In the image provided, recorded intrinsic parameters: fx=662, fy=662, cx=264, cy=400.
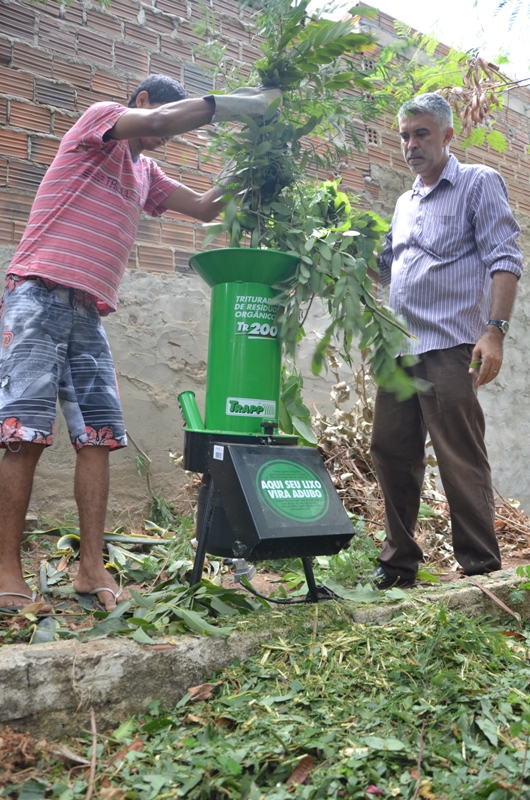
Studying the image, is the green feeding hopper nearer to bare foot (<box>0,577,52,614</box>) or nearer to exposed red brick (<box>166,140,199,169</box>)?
bare foot (<box>0,577,52,614</box>)

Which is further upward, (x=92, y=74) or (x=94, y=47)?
(x=94, y=47)

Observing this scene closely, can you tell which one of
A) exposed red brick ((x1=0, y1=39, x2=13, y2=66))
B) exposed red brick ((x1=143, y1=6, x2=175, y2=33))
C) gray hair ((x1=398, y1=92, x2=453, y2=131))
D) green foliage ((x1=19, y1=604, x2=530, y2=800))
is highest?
exposed red brick ((x1=143, y1=6, x2=175, y2=33))

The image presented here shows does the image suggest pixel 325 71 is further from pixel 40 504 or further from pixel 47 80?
pixel 40 504

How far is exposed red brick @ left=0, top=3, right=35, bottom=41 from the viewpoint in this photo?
3.60m

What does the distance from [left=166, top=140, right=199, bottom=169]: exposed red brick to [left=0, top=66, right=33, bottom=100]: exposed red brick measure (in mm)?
845

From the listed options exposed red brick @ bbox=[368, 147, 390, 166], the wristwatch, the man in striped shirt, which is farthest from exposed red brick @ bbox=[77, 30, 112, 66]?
the wristwatch

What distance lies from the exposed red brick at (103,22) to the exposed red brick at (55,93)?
1.40ft

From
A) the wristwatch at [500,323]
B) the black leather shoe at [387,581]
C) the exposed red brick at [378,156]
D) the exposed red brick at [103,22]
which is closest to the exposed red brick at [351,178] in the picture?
the exposed red brick at [378,156]

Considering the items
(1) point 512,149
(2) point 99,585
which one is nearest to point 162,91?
(2) point 99,585

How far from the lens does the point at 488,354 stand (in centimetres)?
263

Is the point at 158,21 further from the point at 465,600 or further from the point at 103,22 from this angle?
the point at 465,600

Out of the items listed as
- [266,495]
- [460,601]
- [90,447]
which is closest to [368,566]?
[460,601]

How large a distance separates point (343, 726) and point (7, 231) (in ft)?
9.86

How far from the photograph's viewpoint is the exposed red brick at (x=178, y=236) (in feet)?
13.3
